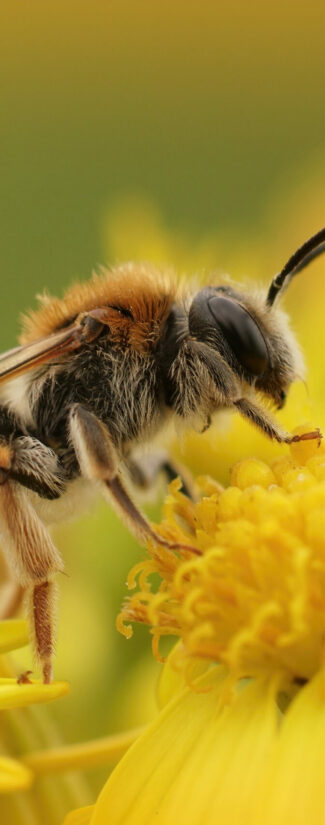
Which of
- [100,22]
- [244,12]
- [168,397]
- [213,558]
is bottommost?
[213,558]

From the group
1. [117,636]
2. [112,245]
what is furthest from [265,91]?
[117,636]

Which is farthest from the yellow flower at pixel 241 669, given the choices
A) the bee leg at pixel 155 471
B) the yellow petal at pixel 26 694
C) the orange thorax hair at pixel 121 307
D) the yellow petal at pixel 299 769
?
the bee leg at pixel 155 471

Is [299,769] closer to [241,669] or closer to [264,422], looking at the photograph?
[241,669]

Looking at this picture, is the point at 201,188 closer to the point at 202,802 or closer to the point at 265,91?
the point at 265,91

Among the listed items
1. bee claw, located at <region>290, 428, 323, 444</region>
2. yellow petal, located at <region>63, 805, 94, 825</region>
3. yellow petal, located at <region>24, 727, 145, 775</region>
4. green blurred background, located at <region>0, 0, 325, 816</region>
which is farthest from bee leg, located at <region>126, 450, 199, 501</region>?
A: yellow petal, located at <region>63, 805, 94, 825</region>

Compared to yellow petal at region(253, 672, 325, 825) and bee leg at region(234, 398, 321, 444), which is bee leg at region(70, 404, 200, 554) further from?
yellow petal at region(253, 672, 325, 825)

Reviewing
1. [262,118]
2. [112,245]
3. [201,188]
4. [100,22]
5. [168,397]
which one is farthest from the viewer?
[100,22]

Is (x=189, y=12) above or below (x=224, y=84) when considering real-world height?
above

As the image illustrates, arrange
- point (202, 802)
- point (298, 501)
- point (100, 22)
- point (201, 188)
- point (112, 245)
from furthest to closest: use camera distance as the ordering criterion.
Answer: point (100, 22) < point (201, 188) < point (112, 245) < point (298, 501) < point (202, 802)
